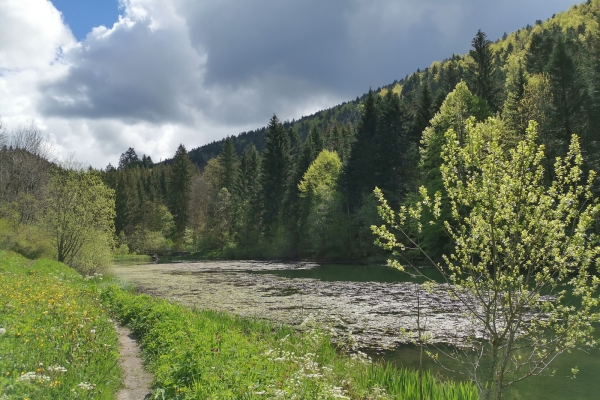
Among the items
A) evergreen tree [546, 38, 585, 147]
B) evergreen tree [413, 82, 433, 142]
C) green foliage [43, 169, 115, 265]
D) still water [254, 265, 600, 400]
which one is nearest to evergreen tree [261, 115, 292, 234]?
evergreen tree [413, 82, 433, 142]

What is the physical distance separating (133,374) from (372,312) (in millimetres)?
10516

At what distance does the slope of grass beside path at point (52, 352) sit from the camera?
192 inches

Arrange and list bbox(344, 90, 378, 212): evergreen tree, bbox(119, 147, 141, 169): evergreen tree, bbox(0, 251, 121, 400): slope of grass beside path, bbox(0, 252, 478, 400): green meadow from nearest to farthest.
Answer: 1. bbox(0, 251, 121, 400): slope of grass beside path
2. bbox(0, 252, 478, 400): green meadow
3. bbox(344, 90, 378, 212): evergreen tree
4. bbox(119, 147, 141, 169): evergreen tree

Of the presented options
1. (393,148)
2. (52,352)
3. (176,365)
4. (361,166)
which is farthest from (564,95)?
(52,352)

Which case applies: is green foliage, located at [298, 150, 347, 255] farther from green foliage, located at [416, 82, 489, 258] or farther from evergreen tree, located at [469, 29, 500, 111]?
evergreen tree, located at [469, 29, 500, 111]

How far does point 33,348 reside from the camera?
6.39m

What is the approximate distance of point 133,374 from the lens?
318 inches

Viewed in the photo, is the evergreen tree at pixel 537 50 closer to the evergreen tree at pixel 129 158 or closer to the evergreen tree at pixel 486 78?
the evergreen tree at pixel 486 78

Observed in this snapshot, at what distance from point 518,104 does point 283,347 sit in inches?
1423

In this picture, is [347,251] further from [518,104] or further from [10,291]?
[10,291]

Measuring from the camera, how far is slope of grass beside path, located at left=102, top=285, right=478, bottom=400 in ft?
17.6

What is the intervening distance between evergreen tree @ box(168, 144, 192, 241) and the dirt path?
8254cm

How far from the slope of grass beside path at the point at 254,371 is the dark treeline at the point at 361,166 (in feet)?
49.1

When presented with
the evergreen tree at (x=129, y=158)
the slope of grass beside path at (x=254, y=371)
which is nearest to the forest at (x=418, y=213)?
the slope of grass beside path at (x=254, y=371)
